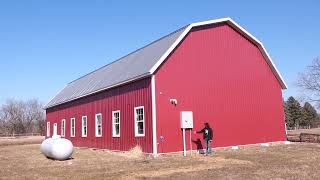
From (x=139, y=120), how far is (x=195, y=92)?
3.54 metres

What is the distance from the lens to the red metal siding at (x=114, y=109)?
22.3m

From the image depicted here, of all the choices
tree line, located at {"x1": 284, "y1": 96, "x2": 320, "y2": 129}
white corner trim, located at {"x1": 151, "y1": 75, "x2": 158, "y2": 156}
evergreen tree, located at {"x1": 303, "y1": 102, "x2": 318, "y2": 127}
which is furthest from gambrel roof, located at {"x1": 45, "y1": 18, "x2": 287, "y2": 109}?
evergreen tree, located at {"x1": 303, "y1": 102, "x2": 318, "y2": 127}

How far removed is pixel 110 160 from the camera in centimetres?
2036

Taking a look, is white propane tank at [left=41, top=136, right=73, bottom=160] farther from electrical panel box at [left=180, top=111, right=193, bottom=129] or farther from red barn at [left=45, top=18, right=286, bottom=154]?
electrical panel box at [left=180, top=111, right=193, bottom=129]

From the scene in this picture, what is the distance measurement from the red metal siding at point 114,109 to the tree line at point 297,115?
216 ft

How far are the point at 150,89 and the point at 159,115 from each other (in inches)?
58.0

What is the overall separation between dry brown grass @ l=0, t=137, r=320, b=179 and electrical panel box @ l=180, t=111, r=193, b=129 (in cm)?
160

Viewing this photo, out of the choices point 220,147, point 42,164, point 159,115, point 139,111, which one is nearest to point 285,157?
point 220,147

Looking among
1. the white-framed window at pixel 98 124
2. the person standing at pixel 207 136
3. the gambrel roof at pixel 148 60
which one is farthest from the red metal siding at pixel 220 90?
the white-framed window at pixel 98 124

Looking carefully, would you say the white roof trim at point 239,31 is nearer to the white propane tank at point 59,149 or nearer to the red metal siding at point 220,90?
the red metal siding at point 220,90

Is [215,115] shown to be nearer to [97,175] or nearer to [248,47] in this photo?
[248,47]

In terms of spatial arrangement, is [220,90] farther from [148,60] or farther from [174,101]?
[148,60]

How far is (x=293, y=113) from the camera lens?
93.3m

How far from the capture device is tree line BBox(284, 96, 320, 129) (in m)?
91.4
